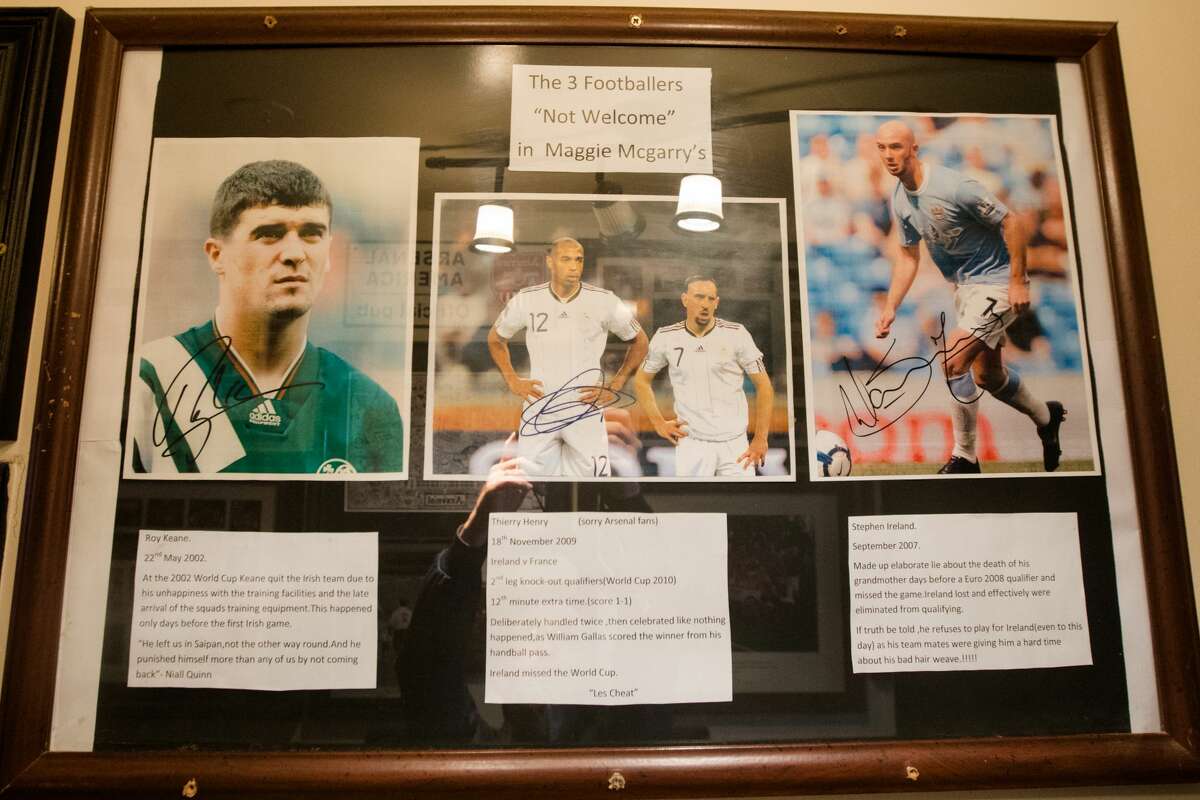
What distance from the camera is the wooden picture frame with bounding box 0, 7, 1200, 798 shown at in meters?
0.63

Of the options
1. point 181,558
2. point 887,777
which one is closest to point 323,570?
point 181,558

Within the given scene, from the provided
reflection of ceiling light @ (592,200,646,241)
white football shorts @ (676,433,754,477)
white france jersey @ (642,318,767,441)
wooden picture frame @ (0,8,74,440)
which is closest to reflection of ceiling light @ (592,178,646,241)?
reflection of ceiling light @ (592,200,646,241)

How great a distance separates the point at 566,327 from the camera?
2.31 ft

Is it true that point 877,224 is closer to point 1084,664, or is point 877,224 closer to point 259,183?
point 1084,664

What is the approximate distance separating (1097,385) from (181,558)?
935 millimetres

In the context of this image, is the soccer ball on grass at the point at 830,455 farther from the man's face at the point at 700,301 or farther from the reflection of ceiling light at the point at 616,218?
the reflection of ceiling light at the point at 616,218

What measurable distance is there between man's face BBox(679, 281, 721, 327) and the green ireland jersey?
314 millimetres

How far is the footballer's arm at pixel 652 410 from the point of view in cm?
69

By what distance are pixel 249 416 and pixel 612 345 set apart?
1.21ft

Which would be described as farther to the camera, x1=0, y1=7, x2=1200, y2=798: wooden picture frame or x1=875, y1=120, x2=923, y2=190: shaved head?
x1=875, y1=120, x2=923, y2=190: shaved head
